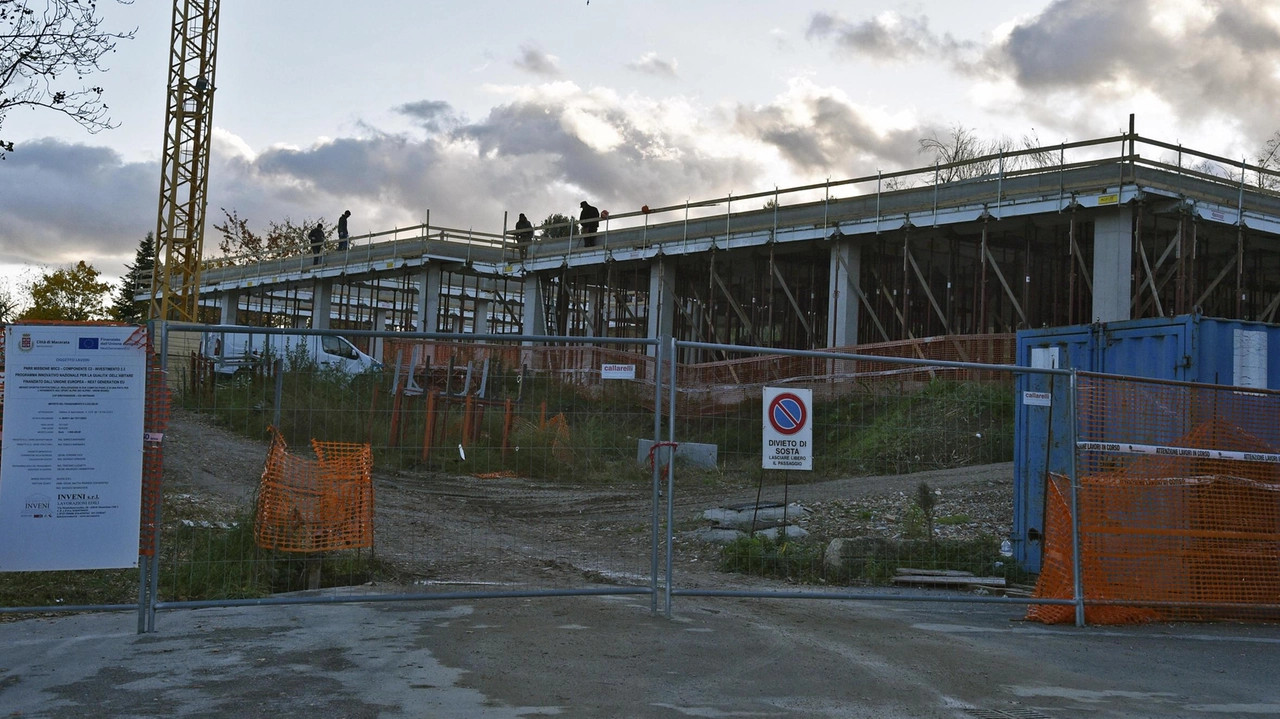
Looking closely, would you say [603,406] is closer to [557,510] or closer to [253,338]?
[557,510]

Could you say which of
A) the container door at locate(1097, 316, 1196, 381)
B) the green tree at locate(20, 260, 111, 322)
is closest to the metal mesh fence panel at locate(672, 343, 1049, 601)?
the container door at locate(1097, 316, 1196, 381)

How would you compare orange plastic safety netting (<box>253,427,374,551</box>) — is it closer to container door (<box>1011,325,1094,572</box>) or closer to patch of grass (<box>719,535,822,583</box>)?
patch of grass (<box>719,535,822,583</box>)

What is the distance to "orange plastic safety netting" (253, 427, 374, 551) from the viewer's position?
8828mm

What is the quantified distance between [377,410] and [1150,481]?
6.24m

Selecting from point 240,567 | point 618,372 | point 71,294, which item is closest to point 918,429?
point 618,372

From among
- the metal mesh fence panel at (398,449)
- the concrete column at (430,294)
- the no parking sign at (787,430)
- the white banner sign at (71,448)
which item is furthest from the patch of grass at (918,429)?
the concrete column at (430,294)

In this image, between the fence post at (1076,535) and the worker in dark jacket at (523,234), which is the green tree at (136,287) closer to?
the worker in dark jacket at (523,234)

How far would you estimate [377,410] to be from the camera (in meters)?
8.29

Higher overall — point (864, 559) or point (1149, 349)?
point (1149, 349)

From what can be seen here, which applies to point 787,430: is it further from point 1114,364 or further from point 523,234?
point 523,234

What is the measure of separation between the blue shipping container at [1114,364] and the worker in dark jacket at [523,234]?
29341 mm

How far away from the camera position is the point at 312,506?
9.27 m

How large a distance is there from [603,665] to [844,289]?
23735 mm

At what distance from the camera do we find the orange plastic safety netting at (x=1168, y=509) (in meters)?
8.96
